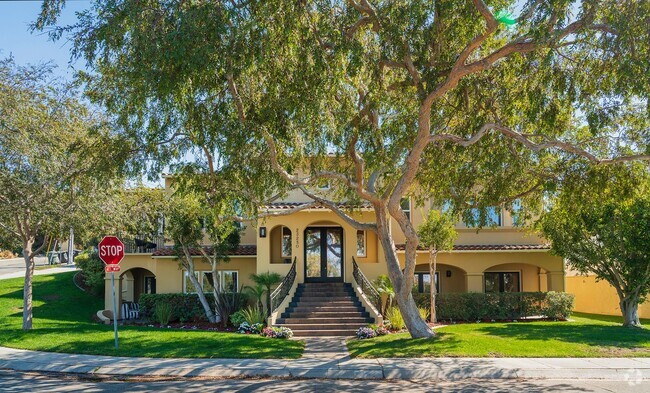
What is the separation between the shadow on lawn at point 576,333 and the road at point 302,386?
16.2 ft

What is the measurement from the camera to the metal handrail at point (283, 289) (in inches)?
843

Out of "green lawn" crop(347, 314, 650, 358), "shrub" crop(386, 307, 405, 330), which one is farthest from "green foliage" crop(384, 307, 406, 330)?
"green lawn" crop(347, 314, 650, 358)

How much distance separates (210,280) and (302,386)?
15.7m

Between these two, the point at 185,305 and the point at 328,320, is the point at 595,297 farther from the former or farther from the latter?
the point at 185,305

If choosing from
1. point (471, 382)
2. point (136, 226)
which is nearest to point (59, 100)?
point (136, 226)

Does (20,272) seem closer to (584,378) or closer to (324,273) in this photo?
(324,273)

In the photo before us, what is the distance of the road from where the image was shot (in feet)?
37.4

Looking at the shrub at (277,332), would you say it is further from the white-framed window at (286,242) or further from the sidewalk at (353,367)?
the white-framed window at (286,242)

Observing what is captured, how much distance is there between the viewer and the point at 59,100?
18.0 m

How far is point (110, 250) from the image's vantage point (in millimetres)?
15547

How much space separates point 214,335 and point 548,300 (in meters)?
13.9

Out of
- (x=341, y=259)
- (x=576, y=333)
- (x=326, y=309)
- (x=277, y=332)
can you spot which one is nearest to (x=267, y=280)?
(x=326, y=309)

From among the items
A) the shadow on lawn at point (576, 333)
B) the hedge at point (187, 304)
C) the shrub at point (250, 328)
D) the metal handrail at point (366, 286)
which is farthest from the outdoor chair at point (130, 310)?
the shadow on lawn at point (576, 333)

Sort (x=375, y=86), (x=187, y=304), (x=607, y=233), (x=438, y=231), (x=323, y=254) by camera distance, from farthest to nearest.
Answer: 1. (x=323, y=254)
2. (x=187, y=304)
3. (x=438, y=231)
4. (x=607, y=233)
5. (x=375, y=86)
